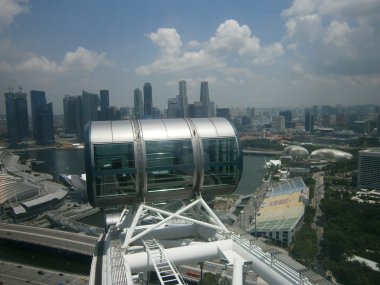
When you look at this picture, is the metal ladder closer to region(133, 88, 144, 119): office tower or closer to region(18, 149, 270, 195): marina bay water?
region(18, 149, 270, 195): marina bay water

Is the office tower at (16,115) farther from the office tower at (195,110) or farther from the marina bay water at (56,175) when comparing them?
the office tower at (195,110)

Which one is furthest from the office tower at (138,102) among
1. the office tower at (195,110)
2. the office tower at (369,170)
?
the office tower at (369,170)

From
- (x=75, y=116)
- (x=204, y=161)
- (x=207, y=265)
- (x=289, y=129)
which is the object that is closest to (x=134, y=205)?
(x=204, y=161)

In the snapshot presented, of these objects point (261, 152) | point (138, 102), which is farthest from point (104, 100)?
point (261, 152)

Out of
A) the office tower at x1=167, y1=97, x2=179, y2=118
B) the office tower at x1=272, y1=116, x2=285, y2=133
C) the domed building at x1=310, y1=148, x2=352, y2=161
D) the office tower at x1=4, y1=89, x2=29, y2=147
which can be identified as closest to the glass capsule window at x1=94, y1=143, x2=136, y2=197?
the domed building at x1=310, y1=148, x2=352, y2=161

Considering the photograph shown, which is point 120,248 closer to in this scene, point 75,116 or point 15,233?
point 15,233

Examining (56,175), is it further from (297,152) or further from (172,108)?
(297,152)
